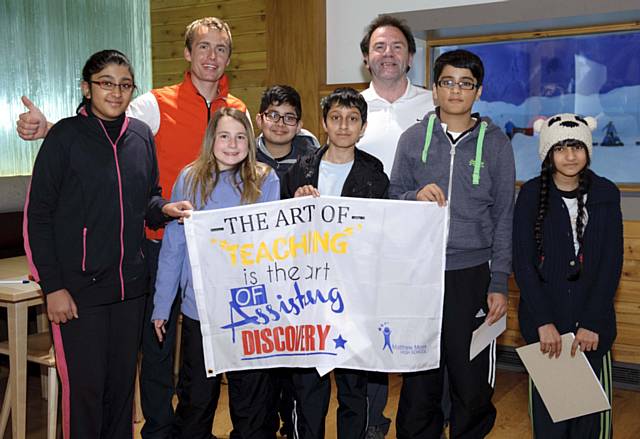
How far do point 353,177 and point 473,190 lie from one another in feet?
1.37

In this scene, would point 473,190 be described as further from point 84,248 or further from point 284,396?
point 84,248

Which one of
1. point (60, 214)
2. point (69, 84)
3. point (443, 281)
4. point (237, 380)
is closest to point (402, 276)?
point (443, 281)

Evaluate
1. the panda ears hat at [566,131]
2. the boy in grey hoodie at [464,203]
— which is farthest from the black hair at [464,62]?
the panda ears hat at [566,131]

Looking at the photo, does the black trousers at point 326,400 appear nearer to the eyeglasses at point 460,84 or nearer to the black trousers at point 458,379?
the black trousers at point 458,379

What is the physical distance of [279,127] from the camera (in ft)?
9.45

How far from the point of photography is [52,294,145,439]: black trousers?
241 centimetres

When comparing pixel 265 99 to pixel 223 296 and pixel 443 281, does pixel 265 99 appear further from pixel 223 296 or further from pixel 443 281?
pixel 443 281

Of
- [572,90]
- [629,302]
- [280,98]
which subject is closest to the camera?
[280,98]

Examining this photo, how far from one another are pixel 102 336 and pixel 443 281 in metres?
1.18

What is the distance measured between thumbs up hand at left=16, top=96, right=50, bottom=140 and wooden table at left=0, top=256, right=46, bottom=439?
0.67 meters

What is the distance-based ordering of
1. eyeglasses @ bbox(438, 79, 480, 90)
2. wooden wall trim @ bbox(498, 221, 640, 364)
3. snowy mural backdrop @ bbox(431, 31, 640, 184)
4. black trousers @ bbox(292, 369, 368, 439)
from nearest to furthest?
eyeglasses @ bbox(438, 79, 480, 90) < black trousers @ bbox(292, 369, 368, 439) < wooden wall trim @ bbox(498, 221, 640, 364) < snowy mural backdrop @ bbox(431, 31, 640, 184)

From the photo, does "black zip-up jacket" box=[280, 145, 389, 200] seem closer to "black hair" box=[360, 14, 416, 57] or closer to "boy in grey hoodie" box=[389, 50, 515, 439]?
"boy in grey hoodie" box=[389, 50, 515, 439]

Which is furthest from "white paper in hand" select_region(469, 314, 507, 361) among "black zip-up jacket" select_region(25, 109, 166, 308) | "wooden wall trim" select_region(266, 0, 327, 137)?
"wooden wall trim" select_region(266, 0, 327, 137)

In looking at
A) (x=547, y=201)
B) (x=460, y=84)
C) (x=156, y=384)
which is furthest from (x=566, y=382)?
(x=156, y=384)
